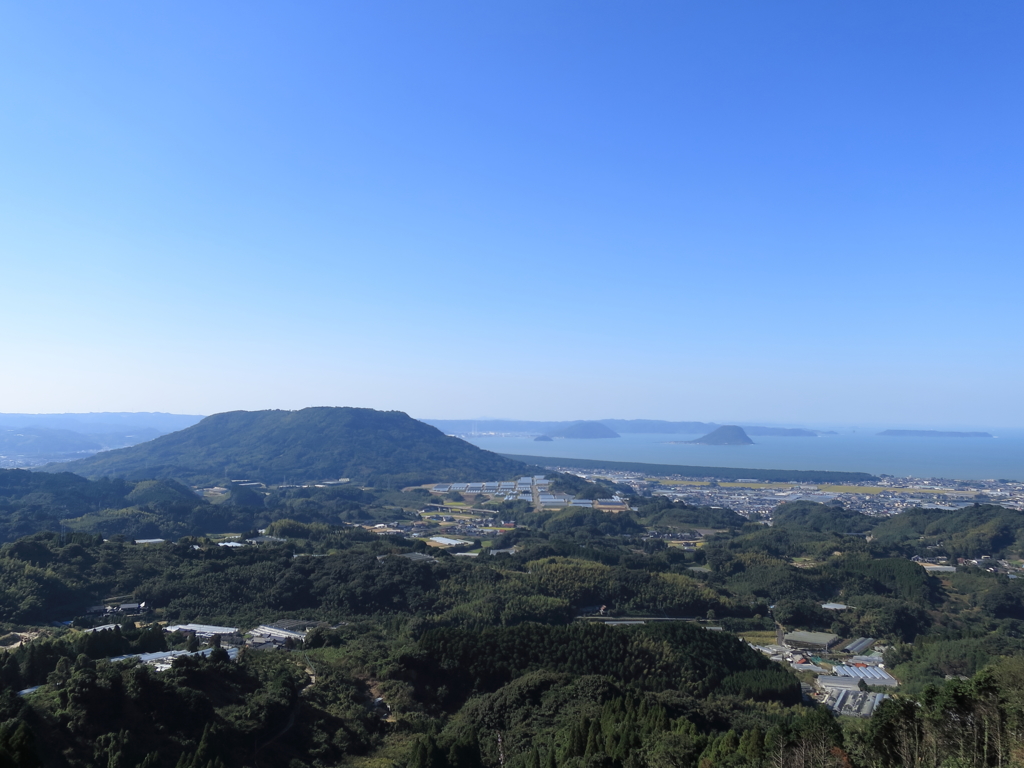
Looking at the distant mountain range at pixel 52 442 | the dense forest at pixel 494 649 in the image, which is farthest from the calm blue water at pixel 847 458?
the distant mountain range at pixel 52 442

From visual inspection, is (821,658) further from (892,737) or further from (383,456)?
(383,456)

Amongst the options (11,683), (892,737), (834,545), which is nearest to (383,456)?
(834,545)

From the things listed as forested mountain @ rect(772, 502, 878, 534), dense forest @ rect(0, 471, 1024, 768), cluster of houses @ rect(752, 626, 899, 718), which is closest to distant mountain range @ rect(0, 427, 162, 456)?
dense forest @ rect(0, 471, 1024, 768)

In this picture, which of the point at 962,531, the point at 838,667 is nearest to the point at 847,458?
the point at 962,531

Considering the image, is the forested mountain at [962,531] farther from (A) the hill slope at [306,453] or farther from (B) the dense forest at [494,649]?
(A) the hill slope at [306,453]

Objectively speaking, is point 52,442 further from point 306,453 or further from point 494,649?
point 494,649

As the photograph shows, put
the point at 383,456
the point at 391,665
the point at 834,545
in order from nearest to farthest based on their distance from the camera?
the point at 391,665 → the point at 834,545 → the point at 383,456

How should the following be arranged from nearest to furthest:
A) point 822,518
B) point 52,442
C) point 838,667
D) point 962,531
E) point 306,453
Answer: point 838,667
point 962,531
point 822,518
point 306,453
point 52,442

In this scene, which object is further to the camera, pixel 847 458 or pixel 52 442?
pixel 52 442
